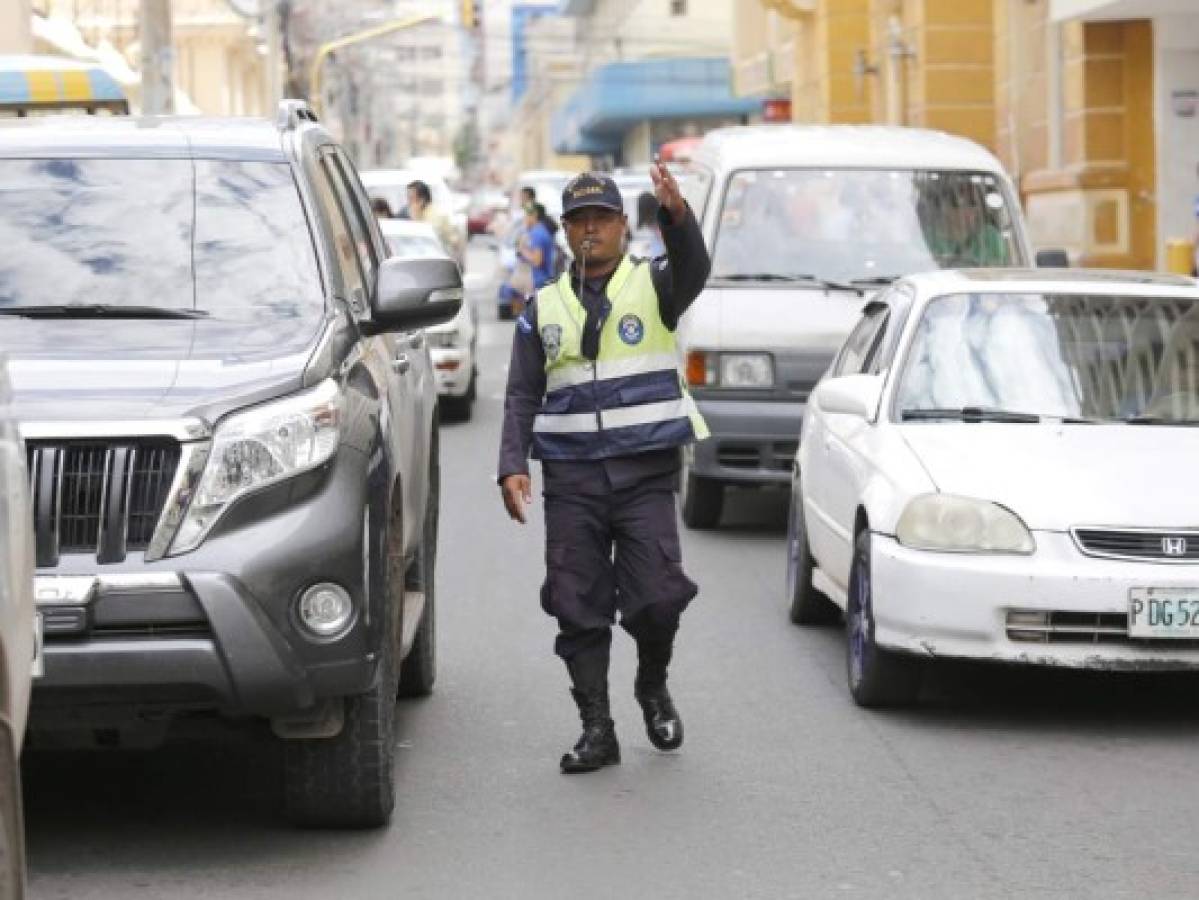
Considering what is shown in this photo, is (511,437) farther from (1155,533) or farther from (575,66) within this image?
(575,66)

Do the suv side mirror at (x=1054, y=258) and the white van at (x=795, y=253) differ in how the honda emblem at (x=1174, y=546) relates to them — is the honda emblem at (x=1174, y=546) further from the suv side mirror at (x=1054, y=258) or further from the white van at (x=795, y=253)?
the white van at (x=795, y=253)

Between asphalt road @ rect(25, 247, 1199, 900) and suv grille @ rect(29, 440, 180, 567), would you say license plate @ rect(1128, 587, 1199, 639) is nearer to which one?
asphalt road @ rect(25, 247, 1199, 900)

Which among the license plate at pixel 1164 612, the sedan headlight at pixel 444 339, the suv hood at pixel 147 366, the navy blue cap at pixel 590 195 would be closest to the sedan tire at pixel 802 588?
the license plate at pixel 1164 612

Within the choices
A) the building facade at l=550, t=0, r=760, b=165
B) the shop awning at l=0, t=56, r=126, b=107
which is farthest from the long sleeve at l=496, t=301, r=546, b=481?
the building facade at l=550, t=0, r=760, b=165

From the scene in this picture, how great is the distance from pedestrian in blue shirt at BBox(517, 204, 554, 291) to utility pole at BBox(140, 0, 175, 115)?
4.87 m

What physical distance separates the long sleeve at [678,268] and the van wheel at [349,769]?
1556 millimetres

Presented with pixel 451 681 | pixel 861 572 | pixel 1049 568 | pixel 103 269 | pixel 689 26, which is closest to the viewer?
pixel 103 269

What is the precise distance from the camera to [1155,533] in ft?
29.4

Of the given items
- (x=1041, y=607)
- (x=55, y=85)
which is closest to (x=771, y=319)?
(x=55, y=85)

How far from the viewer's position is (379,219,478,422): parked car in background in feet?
72.8

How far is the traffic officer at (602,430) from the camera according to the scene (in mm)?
8469

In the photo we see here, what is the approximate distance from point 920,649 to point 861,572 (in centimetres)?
59

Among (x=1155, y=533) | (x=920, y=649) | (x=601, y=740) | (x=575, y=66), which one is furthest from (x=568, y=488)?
(x=575, y=66)

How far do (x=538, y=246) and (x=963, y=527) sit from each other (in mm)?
21639
